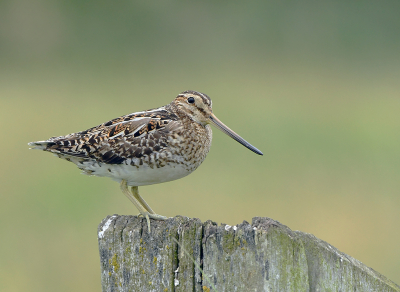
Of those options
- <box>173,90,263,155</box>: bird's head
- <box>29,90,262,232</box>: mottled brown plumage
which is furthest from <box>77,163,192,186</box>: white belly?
<box>173,90,263,155</box>: bird's head

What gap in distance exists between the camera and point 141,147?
15.1ft

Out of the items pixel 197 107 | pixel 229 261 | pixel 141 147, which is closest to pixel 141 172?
pixel 141 147

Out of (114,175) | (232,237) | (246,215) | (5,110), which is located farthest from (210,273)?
(5,110)

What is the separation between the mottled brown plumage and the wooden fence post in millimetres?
1530

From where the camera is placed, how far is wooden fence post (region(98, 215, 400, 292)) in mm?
2676

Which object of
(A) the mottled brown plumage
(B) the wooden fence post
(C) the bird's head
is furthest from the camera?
(C) the bird's head

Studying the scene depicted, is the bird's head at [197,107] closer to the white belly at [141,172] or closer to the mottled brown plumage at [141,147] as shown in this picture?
the mottled brown plumage at [141,147]

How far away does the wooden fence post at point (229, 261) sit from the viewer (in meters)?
2.68

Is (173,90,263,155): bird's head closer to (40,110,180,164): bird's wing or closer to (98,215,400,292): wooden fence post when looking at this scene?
(40,110,180,164): bird's wing

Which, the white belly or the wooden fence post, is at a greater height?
the white belly

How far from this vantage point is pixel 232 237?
276cm

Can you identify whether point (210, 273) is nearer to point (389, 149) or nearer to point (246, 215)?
point (246, 215)

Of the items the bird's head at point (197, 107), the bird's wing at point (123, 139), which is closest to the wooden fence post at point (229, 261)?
the bird's wing at point (123, 139)

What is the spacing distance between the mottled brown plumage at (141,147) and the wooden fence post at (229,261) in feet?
5.02
